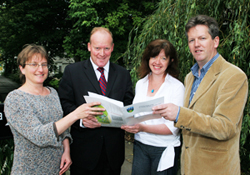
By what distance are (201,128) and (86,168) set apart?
4.34ft

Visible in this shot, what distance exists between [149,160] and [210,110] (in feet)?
2.84

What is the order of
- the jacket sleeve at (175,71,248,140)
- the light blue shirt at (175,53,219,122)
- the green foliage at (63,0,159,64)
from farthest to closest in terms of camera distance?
the green foliage at (63,0,159,64), the light blue shirt at (175,53,219,122), the jacket sleeve at (175,71,248,140)

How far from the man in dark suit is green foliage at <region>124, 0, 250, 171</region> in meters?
1.53

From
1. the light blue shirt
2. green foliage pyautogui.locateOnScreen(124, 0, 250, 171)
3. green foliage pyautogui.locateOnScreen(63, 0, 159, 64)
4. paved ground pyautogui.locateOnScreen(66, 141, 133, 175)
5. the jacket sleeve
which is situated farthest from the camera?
green foliage pyautogui.locateOnScreen(63, 0, 159, 64)

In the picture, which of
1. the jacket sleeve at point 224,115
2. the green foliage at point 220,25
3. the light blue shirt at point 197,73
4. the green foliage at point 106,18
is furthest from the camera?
the green foliage at point 106,18

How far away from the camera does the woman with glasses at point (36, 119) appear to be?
1.65 meters

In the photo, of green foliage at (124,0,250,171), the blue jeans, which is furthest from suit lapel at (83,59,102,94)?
green foliage at (124,0,250,171)

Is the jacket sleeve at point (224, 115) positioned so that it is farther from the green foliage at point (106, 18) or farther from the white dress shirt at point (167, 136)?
the green foliage at point (106, 18)

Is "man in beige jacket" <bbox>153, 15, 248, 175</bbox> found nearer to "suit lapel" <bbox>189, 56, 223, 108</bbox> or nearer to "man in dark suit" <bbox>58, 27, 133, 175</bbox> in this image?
"suit lapel" <bbox>189, 56, 223, 108</bbox>

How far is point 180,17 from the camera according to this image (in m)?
3.57

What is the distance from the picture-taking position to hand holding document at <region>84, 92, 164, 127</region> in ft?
5.04

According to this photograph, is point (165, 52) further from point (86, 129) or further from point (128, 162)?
point (128, 162)

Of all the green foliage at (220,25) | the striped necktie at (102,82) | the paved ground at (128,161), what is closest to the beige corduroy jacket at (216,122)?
the striped necktie at (102,82)

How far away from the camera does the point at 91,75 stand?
2.29 metres
